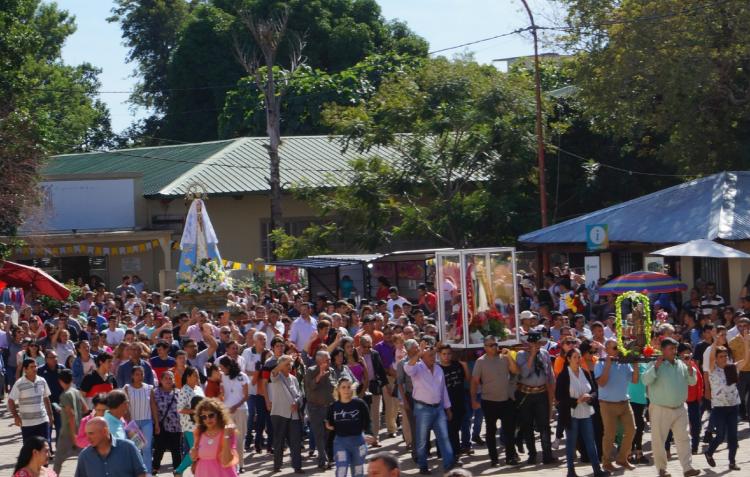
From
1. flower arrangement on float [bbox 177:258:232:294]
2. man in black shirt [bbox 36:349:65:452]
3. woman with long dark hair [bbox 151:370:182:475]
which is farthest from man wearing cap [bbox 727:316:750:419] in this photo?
flower arrangement on float [bbox 177:258:232:294]

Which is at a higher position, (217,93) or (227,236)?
(217,93)

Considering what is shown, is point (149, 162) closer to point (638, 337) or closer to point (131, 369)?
point (131, 369)

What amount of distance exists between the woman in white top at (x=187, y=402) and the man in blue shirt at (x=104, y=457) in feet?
15.0

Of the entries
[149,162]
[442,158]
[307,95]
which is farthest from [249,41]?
[442,158]

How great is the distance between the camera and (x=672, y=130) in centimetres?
3272

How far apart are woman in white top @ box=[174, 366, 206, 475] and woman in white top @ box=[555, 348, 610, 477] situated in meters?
4.27

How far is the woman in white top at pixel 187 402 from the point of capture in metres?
13.9

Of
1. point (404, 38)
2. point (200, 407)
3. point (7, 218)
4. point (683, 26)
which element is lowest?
point (200, 407)

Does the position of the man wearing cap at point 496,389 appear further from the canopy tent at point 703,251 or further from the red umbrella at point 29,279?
the red umbrella at point 29,279

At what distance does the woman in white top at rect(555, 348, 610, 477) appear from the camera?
1420cm

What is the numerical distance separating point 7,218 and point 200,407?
2233 cm

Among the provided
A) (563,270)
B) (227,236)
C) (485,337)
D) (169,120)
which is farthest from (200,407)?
(169,120)

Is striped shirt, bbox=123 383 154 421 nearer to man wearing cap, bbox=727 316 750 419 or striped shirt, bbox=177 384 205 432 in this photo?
striped shirt, bbox=177 384 205 432

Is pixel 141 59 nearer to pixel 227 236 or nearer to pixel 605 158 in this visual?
pixel 227 236
